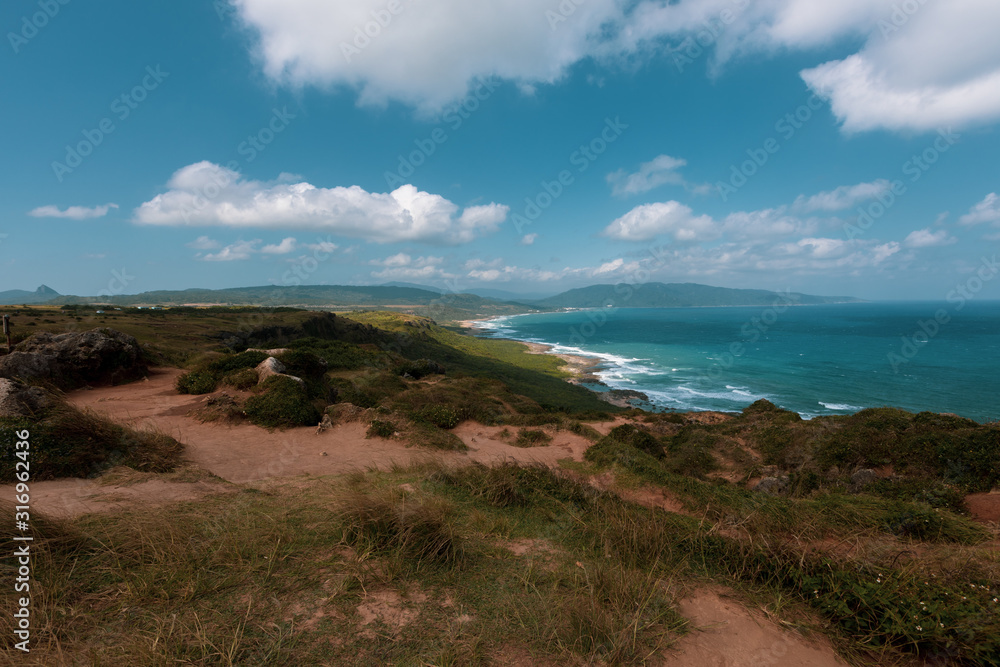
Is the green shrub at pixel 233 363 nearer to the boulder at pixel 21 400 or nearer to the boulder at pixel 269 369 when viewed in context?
the boulder at pixel 269 369

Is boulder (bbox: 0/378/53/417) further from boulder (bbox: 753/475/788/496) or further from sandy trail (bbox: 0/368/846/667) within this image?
boulder (bbox: 753/475/788/496)

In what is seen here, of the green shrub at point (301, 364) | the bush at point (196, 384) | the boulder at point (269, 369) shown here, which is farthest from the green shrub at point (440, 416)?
the bush at point (196, 384)

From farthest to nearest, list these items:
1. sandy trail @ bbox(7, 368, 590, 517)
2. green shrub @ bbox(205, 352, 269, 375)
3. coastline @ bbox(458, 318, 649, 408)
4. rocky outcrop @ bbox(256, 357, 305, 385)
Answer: coastline @ bbox(458, 318, 649, 408) < green shrub @ bbox(205, 352, 269, 375) < rocky outcrop @ bbox(256, 357, 305, 385) < sandy trail @ bbox(7, 368, 590, 517)

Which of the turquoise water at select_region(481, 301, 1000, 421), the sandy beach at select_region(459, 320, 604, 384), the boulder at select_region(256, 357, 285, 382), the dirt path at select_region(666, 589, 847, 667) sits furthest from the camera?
the sandy beach at select_region(459, 320, 604, 384)

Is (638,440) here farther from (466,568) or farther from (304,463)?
(466,568)

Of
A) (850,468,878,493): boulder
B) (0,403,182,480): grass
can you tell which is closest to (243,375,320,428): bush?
(0,403,182,480): grass

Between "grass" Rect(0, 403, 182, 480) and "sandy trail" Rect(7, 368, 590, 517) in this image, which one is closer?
"sandy trail" Rect(7, 368, 590, 517)

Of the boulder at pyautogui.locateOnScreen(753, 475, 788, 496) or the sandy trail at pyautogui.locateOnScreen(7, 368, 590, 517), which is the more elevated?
the sandy trail at pyautogui.locateOnScreen(7, 368, 590, 517)
